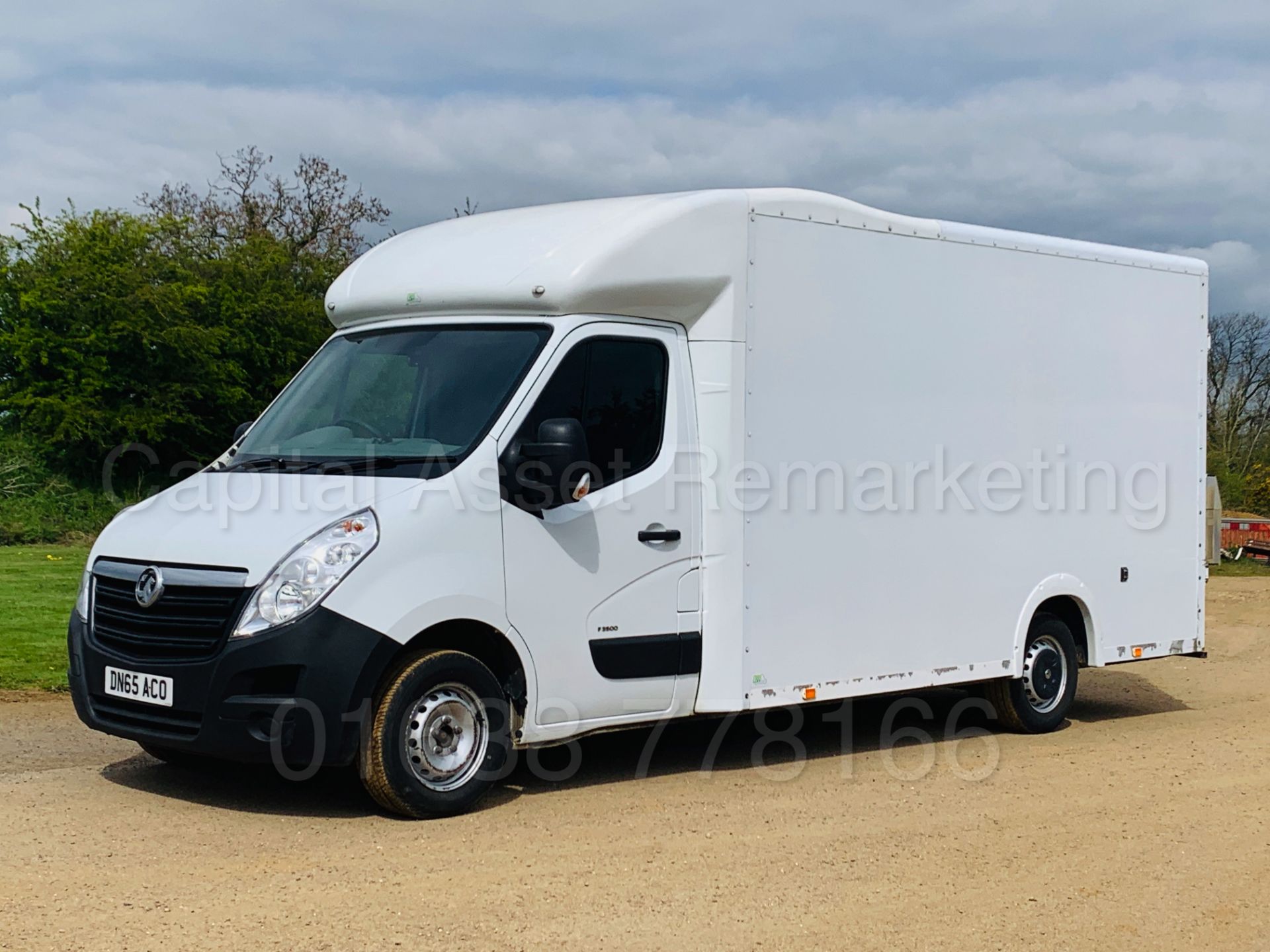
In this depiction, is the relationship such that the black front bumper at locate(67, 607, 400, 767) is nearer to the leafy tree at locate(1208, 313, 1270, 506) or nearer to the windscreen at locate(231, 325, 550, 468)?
the windscreen at locate(231, 325, 550, 468)

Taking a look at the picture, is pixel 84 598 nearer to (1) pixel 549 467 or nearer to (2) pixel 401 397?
(2) pixel 401 397

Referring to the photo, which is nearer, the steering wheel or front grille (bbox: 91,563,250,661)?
front grille (bbox: 91,563,250,661)

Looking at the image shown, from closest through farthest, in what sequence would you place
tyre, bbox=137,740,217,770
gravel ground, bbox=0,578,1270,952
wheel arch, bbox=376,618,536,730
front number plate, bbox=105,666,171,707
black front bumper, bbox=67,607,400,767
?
gravel ground, bbox=0,578,1270,952 → black front bumper, bbox=67,607,400,767 → front number plate, bbox=105,666,171,707 → wheel arch, bbox=376,618,536,730 → tyre, bbox=137,740,217,770

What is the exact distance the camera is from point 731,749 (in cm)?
957

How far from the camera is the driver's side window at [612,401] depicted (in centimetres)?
783

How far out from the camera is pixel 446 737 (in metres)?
7.35

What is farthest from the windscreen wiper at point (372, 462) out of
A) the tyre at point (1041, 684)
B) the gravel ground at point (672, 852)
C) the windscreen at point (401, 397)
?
the tyre at point (1041, 684)

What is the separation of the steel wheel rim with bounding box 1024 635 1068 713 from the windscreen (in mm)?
4361

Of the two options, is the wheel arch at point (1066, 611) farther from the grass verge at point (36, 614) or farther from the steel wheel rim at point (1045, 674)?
the grass verge at point (36, 614)

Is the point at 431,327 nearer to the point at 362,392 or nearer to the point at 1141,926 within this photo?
the point at 362,392

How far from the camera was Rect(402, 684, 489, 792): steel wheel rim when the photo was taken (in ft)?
23.6

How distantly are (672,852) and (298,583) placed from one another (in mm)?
2027

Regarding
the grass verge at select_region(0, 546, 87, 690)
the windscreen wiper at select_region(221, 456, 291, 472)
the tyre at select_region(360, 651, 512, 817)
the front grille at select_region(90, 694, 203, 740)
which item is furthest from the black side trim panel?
the grass verge at select_region(0, 546, 87, 690)

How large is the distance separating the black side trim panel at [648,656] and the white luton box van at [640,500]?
0.6 inches
